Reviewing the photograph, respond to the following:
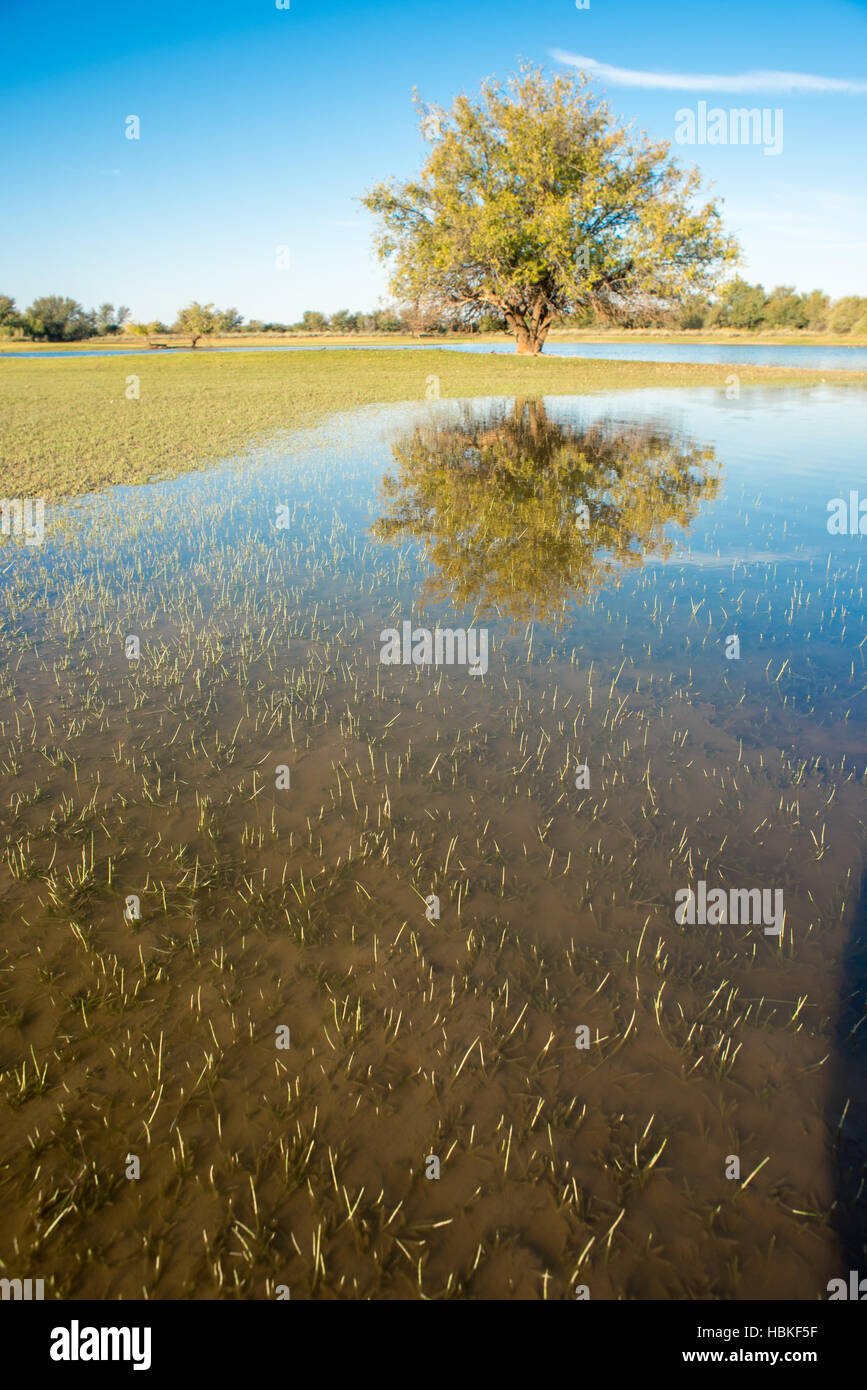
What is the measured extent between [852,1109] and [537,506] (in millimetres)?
13366

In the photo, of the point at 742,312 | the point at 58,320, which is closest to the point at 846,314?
the point at 742,312

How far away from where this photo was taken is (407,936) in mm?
4375

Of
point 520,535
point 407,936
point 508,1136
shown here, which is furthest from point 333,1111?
point 520,535

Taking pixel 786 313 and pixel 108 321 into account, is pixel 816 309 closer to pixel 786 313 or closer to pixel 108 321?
pixel 786 313

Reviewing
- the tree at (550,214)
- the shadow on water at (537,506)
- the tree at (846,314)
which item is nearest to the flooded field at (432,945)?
the shadow on water at (537,506)

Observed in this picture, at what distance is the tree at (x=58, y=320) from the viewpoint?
388ft

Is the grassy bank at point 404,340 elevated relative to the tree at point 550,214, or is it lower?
elevated

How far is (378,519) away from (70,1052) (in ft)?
41.2

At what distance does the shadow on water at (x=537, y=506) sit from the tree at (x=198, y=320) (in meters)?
121

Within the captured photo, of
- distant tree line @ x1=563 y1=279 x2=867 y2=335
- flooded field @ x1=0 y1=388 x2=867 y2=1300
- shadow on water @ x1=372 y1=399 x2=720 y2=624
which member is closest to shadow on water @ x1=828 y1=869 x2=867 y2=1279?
flooded field @ x1=0 y1=388 x2=867 y2=1300

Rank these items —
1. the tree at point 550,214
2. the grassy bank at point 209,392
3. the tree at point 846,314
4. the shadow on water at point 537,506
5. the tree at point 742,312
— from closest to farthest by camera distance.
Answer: the shadow on water at point 537,506 → the grassy bank at point 209,392 → the tree at point 550,214 → the tree at point 846,314 → the tree at point 742,312

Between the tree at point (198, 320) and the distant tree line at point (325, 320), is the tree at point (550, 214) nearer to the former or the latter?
the distant tree line at point (325, 320)

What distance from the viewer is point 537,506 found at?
15.1 meters
